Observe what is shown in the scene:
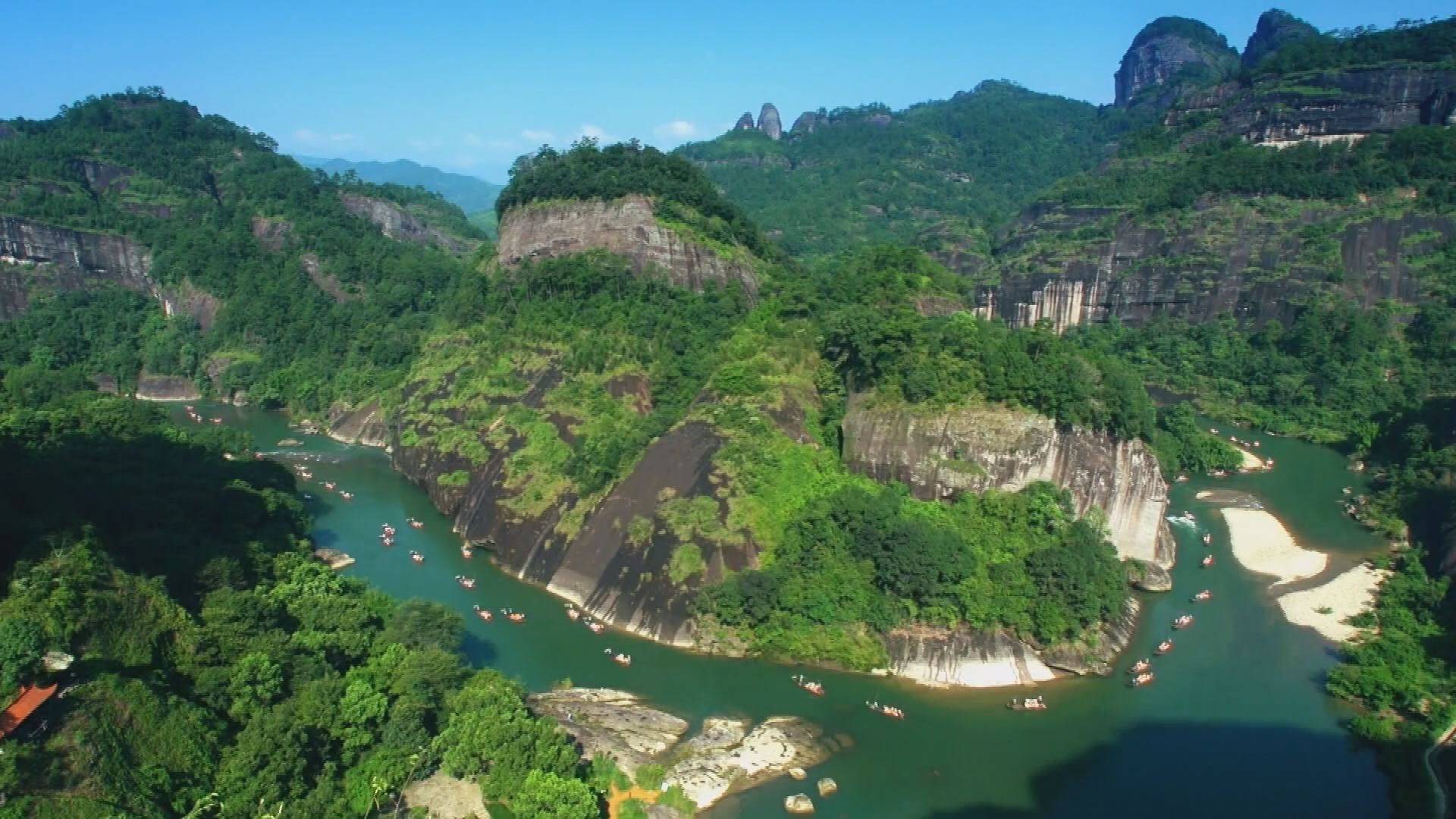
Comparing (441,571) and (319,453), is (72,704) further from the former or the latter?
(319,453)

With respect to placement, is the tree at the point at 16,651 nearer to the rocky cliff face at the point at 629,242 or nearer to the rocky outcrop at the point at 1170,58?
the rocky cliff face at the point at 629,242

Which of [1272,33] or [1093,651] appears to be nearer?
[1093,651]

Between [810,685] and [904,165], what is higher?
[904,165]

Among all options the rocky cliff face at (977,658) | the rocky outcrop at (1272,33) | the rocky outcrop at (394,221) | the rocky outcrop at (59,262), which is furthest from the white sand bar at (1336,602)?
the rocky outcrop at (1272,33)

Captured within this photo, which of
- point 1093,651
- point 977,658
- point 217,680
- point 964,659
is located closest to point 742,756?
point 964,659

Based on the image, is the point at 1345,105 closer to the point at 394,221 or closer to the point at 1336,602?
the point at 1336,602

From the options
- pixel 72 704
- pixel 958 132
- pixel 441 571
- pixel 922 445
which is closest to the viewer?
pixel 72 704

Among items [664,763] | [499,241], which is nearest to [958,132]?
[499,241]
